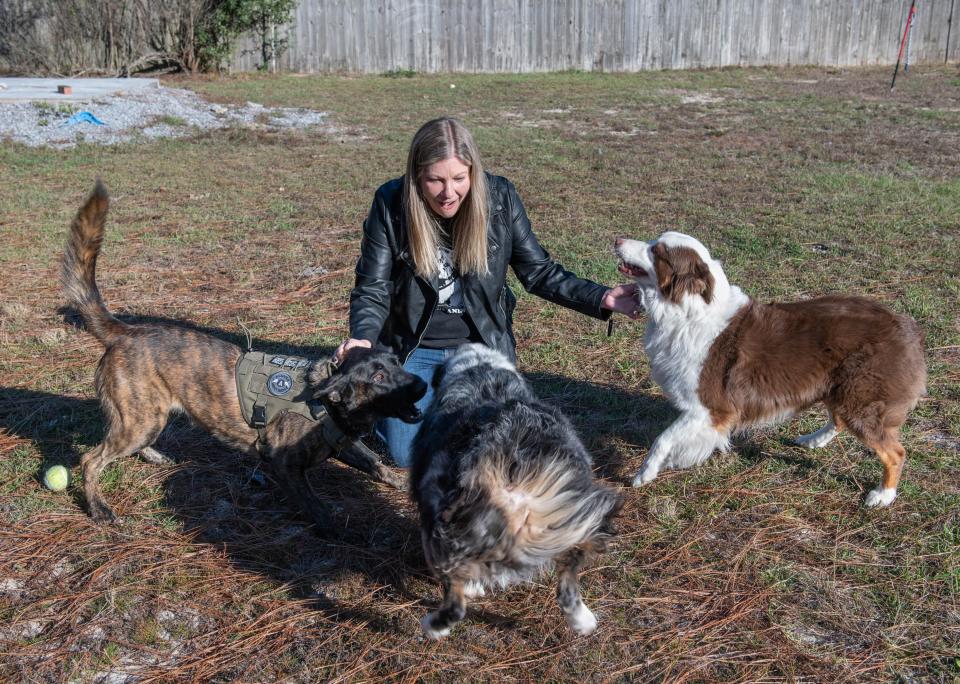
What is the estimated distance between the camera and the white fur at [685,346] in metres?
3.85

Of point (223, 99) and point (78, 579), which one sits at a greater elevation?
point (223, 99)

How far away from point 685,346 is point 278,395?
212 centimetres

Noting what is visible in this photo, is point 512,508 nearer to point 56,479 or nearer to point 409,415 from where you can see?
point 409,415

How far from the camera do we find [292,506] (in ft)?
12.5

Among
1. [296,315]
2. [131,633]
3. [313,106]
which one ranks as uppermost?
[313,106]

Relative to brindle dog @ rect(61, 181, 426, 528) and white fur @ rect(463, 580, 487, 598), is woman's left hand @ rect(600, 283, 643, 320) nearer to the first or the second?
brindle dog @ rect(61, 181, 426, 528)

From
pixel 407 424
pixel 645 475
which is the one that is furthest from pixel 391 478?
pixel 645 475

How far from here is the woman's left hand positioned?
403 cm

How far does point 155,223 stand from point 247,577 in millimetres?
6306

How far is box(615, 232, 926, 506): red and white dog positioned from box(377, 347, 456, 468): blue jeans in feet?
3.93

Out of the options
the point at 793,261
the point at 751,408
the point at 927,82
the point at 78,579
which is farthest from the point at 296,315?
the point at 927,82

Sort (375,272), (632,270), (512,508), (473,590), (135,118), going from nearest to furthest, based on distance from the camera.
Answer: (512,508) < (473,590) < (632,270) < (375,272) < (135,118)

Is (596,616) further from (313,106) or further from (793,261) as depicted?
(313,106)

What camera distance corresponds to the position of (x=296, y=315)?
5.99 meters
